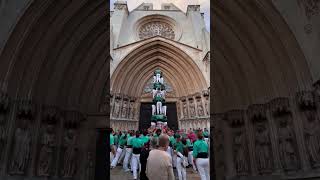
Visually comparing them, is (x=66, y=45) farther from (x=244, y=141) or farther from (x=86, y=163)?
(x=244, y=141)

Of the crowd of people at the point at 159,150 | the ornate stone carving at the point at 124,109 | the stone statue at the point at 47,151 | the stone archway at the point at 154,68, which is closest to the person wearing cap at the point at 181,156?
the crowd of people at the point at 159,150

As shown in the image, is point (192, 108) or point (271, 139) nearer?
point (271, 139)

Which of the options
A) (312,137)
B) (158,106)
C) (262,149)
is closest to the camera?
(312,137)

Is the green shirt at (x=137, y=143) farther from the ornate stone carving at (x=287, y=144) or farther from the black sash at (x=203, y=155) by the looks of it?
the ornate stone carving at (x=287, y=144)

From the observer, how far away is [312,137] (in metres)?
5.51

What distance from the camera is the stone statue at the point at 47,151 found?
20.1 feet

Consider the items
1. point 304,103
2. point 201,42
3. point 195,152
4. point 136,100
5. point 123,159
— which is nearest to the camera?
point 304,103

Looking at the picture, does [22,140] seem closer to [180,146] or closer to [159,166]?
[180,146]

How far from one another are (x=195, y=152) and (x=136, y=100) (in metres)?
10.5

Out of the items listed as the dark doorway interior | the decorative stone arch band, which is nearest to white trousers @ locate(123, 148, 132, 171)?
the dark doorway interior

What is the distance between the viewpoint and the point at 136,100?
16.3 meters

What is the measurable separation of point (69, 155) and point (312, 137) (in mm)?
4862

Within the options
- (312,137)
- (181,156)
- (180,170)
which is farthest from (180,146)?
(312,137)

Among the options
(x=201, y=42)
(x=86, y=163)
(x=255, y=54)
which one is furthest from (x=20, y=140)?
(x=201, y=42)
